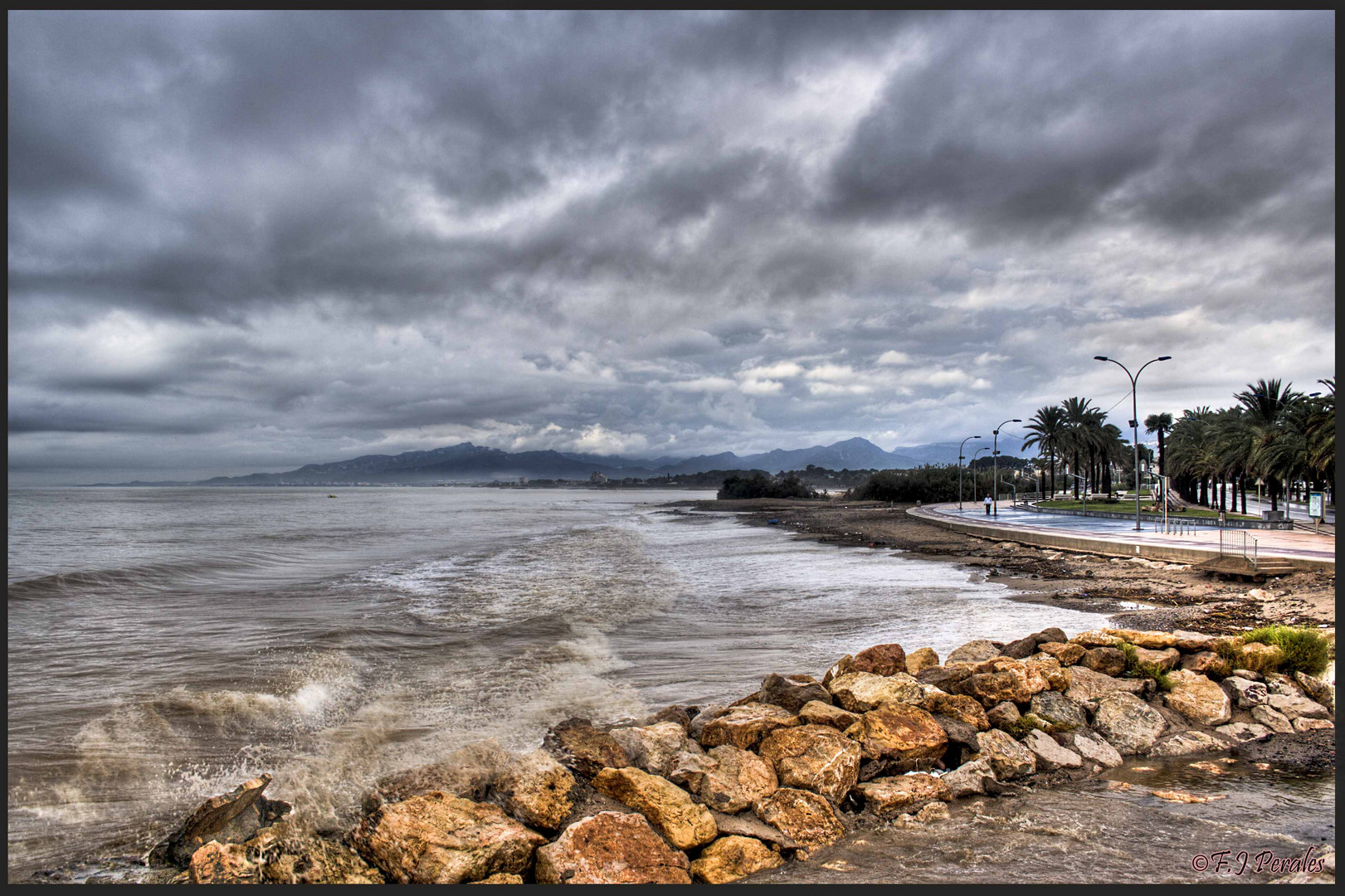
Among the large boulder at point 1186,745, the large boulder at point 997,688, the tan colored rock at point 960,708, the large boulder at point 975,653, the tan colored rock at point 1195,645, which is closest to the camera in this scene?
the large boulder at point 1186,745

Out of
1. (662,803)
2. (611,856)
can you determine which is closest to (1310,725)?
(662,803)

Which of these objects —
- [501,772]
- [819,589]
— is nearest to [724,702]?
[501,772]

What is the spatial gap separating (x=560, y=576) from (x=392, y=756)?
16464 mm

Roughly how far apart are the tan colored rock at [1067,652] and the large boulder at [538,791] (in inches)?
289

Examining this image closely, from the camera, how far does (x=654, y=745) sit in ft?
21.6

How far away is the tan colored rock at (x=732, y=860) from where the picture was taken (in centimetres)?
495

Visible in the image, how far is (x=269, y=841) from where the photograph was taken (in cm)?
502

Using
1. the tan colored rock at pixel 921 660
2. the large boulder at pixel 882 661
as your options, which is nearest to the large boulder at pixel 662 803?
the large boulder at pixel 882 661

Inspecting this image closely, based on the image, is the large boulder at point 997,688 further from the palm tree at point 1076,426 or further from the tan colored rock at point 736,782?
the palm tree at point 1076,426

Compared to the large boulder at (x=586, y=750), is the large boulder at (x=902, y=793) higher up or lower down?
lower down

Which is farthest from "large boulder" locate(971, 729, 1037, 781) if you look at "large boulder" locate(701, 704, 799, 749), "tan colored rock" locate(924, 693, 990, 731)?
"large boulder" locate(701, 704, 799, 749)

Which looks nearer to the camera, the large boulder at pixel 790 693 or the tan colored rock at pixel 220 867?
the tan colored rock at pixel 220 867

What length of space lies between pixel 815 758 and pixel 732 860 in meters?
1.48
